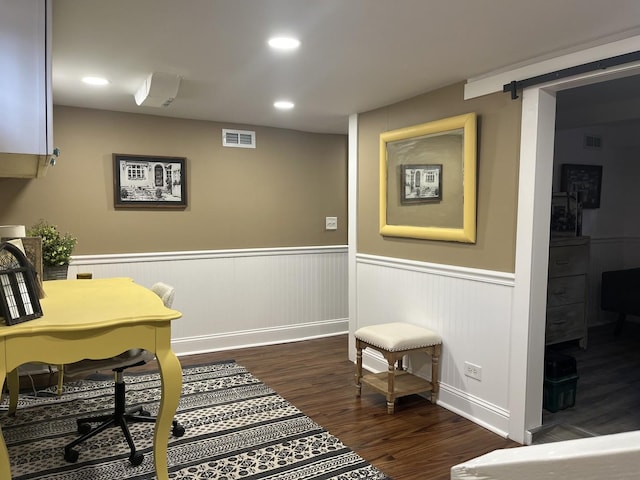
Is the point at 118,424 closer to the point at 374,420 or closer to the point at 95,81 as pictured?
the point at 374,420

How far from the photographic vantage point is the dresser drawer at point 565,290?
4402 millimetres

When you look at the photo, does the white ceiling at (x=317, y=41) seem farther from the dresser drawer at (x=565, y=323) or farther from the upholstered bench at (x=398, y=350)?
the dresser drawer at (x=565, y=323)

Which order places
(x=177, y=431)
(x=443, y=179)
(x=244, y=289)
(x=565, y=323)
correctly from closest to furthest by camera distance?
(x=177, y=431) → (x=443, y=179) → (x=565, y=323) → (x=244, y=289)

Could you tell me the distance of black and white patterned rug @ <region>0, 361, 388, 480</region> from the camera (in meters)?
2.38

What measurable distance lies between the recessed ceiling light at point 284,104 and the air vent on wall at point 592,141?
11.5 feet

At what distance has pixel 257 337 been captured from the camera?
4.76m

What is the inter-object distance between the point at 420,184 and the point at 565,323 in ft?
7.56

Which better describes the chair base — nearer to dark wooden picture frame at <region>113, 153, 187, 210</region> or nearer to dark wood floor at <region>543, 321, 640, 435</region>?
dark wooden picture frame at <region>113, 153, 187, 210</region>

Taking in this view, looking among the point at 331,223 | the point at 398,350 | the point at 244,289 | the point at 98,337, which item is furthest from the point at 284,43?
the point at 331,223

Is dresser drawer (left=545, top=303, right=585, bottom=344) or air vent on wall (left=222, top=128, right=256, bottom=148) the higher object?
air vent on wall (left=222, top=128, right=256, bottom=148)

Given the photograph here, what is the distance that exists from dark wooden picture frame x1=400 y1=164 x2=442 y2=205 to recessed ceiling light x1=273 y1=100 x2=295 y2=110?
1038 millimetres

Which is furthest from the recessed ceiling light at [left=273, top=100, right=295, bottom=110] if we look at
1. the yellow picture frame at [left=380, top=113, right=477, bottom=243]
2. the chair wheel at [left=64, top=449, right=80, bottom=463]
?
the chair wheel at [left=64, top=449, right=80, bottom=463]

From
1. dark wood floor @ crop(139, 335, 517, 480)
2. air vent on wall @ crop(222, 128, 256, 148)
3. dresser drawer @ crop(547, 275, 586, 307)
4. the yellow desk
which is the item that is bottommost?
dark wood floor @ crop(139, 335, 517, 480)

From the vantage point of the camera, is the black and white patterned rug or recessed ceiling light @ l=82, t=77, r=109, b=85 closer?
the black and white patterned rug
